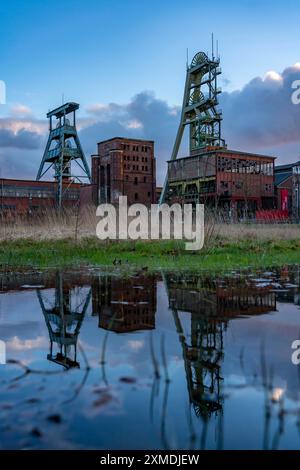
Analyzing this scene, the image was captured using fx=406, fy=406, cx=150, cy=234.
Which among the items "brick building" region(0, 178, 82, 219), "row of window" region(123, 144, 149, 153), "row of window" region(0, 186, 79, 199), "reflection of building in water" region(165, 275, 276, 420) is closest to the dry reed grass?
"reflection of building in water" region(165, 275, 276, 420)

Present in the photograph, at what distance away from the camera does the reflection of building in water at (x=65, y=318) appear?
310 centimetres

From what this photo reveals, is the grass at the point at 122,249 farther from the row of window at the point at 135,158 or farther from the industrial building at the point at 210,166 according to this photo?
the row of window at the point at 135,158

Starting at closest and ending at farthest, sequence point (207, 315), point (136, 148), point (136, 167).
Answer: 1. point (207, 315)
2. point (136, 167)
3. point (136, 148)

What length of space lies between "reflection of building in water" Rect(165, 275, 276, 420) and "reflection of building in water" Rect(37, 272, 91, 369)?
35.2 inches

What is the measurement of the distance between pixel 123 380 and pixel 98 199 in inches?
2356

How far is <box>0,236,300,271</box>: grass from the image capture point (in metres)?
9.75

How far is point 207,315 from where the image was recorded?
14.4 feet

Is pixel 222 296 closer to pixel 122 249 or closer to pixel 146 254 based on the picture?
pixel 146 254

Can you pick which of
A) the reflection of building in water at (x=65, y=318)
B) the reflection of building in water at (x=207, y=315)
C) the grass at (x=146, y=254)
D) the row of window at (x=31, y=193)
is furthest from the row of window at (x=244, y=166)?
the reflection of building in water at (x=65, y=318)

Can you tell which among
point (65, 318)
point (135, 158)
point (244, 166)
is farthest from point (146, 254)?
point (135, 158)

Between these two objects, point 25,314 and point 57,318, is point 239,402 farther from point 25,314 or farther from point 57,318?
point 25,314

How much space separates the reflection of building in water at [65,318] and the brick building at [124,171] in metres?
52.8

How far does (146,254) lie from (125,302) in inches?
266

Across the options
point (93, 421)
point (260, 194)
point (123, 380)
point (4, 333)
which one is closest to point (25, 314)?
point (4, 333)
